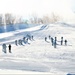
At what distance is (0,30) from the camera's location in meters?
66.1

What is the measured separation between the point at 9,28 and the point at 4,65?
176ft

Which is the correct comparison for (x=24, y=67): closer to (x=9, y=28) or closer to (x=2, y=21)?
(x=9, y=28)

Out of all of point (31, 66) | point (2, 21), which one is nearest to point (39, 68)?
point (31, 66)

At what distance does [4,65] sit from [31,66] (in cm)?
195

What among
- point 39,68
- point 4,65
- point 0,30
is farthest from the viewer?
point 0,30

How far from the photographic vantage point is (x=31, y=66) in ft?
56.5

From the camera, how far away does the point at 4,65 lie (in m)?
17.5

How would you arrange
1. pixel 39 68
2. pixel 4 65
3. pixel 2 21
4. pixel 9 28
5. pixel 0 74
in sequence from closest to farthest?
pixel 0 74, pixel 39 68, pixel 4 65, pixel 9 28, pixel 2 21

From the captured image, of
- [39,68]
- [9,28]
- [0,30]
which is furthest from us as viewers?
[9,28]

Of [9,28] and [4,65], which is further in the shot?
[9,28]

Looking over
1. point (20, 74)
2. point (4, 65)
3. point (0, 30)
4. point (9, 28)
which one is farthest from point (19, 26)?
point (20, 74)

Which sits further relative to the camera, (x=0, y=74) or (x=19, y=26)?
(x=19, y=26)

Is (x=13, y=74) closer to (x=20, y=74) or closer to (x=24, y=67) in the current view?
(x=20, y=74)

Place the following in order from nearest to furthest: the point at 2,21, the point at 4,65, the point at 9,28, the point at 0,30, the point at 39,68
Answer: the point at 39,68 → the point at 4,65 → the point at 0,30 → the point at 9,28 → the point at 2,21
